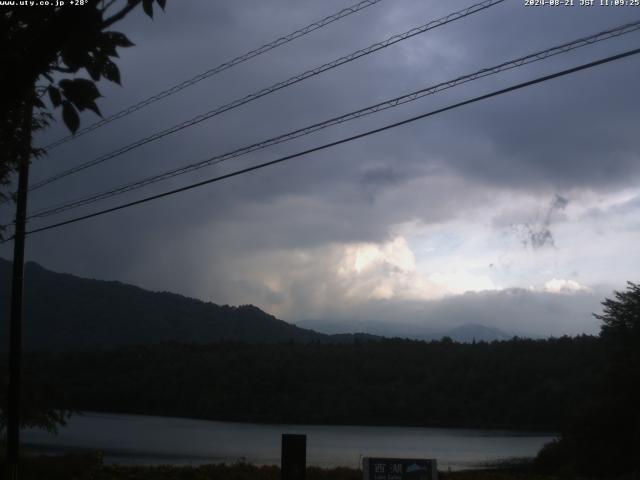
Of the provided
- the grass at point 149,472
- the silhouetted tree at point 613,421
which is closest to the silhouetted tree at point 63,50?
the grass at point 149,472

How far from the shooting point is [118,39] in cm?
417

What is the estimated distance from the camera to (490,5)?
1212 centimetres

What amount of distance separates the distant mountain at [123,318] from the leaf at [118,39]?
148 meters

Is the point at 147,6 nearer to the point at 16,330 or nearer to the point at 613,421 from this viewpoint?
the point at 16,330

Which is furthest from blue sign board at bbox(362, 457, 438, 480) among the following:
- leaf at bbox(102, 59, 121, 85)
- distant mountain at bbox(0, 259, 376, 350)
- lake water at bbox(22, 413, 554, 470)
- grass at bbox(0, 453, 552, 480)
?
distant mountain at bbox(0, 259, 376, 350)

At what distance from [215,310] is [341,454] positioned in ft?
465

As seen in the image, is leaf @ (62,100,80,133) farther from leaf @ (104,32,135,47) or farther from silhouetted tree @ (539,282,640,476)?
silhouetted tree @ (539,282,640,476)

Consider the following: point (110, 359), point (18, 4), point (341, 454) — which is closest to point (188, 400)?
point (110, 359)

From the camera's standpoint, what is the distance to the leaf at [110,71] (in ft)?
13.8

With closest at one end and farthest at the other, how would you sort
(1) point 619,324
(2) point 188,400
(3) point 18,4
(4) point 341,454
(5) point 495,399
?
1. (3) point 18,4
2. (1) point 619,324
3. (4) point 341,454
4. (5) point 495,399
5. (2) point 188,400

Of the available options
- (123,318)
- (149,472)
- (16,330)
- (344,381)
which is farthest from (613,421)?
(123,318)

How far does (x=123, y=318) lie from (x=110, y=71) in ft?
555

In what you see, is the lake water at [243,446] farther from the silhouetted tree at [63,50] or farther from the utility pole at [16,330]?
the silhouetted tree at [63,50]

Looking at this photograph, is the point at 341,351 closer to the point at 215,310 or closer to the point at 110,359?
the point at 110,359
